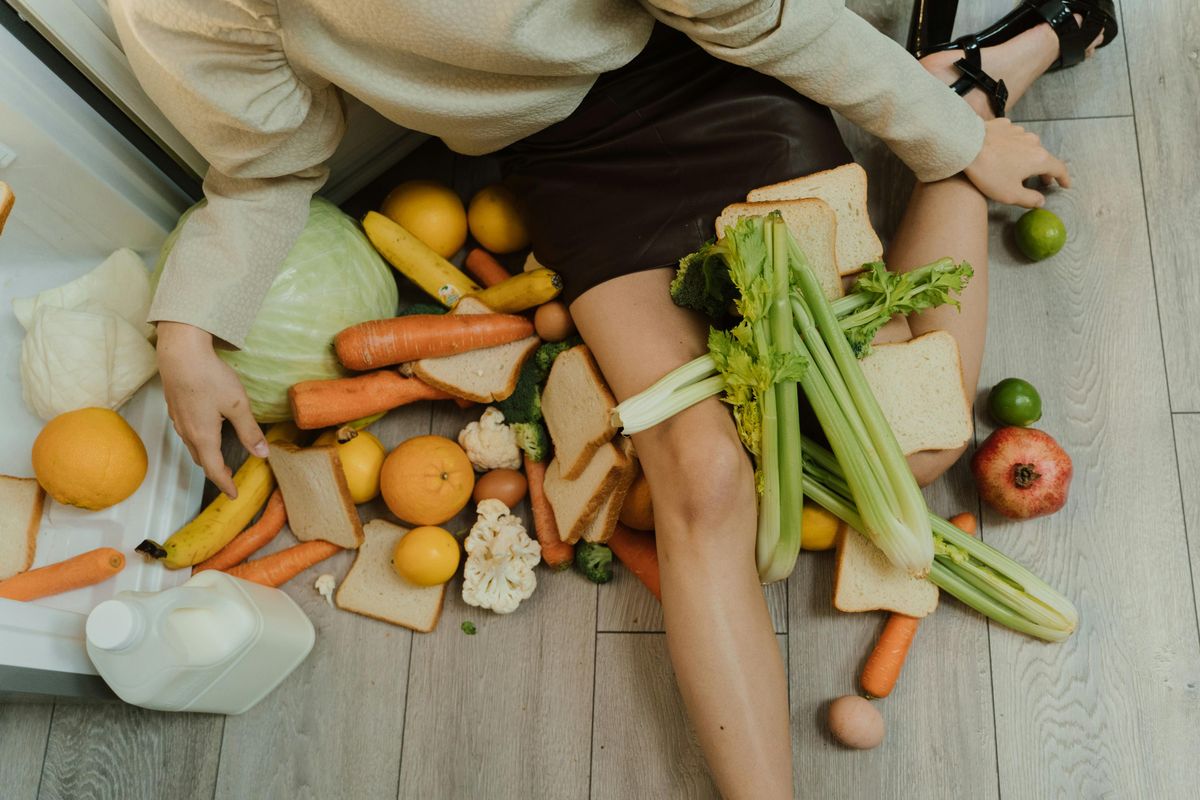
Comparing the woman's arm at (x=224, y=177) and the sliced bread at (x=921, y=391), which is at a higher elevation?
the woman's arm at (x=224, y=177)

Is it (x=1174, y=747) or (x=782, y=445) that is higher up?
(x=782, y=445)

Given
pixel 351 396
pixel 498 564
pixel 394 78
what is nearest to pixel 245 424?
pixel 351 396

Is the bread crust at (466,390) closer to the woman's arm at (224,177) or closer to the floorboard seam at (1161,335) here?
A: the woman's arm at (224,177)

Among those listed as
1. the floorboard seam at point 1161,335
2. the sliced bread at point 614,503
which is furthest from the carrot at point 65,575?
the floorboard seam at point 1161,335

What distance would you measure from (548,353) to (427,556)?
0.32 m

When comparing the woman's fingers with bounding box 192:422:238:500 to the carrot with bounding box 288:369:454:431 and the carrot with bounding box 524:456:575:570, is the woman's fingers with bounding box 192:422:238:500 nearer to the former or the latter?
the carrot with bounding box 288:369:454:431

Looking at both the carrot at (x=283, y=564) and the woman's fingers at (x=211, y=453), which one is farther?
the carrot at (x=283, y=564)

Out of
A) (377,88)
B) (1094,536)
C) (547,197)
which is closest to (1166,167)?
(1094,536)

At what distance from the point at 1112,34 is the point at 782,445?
2.84 feet

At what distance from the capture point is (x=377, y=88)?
0.95 metres

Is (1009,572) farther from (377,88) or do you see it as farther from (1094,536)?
(377,88)

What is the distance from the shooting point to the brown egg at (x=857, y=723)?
44.6 inches

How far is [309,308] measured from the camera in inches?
48.8

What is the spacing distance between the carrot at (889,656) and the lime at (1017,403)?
0.17 metres
